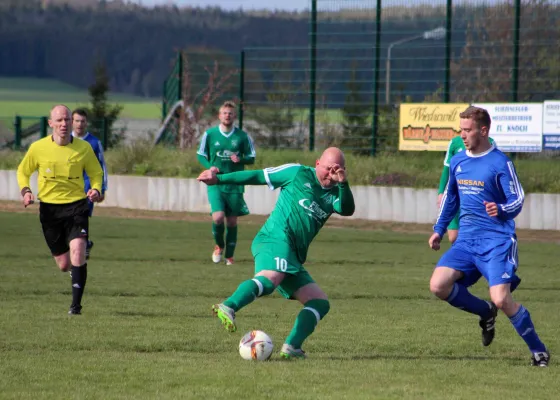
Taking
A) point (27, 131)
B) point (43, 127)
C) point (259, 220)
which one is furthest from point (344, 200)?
point (27, 131)

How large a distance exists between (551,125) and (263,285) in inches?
632

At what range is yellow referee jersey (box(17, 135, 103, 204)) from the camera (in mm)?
10656

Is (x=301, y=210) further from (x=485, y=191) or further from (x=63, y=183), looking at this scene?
(x=63, y=183)

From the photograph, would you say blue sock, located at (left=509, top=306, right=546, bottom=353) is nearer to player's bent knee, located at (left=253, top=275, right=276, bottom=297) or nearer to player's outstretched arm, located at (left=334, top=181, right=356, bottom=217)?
player's outstretched arm, located at (left=334, top=181, right=356, bottom=217)

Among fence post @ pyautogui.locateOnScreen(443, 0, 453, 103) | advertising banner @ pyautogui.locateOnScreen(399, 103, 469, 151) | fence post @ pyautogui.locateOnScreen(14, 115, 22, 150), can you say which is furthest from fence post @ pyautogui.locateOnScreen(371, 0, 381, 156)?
fence post @ pyautogui.locateOnScreen(14, 115, 22, 150)

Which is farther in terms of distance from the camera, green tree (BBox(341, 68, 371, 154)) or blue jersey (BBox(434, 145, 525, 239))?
green tree (BBox(341, 68, 371, 154))

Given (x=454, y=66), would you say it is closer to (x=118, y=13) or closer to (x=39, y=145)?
(x=39, y=145)

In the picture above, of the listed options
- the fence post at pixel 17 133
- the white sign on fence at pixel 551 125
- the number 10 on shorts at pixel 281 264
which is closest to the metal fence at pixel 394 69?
the white sign on fence at pixel 551 125

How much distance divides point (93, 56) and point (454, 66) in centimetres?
5927

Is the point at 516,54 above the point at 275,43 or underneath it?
underneath

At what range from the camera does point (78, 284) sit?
10406 millimetres

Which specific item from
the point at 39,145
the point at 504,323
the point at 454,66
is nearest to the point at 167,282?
the point at 39,145

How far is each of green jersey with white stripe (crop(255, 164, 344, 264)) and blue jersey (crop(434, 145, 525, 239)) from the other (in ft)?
3.27

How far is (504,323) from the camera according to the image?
1052 cm
